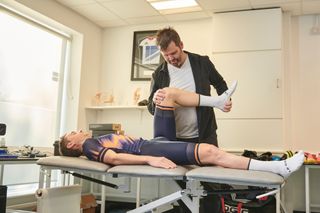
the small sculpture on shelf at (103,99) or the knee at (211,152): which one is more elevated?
the small sculpture on shelf at (103,99)

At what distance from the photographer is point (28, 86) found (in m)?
3.82

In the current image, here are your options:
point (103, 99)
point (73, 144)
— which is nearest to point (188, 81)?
point (73, 144)

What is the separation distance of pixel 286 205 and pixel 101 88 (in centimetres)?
270

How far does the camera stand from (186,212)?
225 cm

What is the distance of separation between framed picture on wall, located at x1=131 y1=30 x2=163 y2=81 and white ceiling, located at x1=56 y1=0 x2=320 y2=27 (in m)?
0.19

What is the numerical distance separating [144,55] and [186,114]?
249cm

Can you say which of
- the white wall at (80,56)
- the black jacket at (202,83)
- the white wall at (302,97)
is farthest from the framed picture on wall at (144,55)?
the black jacket at (202,83)

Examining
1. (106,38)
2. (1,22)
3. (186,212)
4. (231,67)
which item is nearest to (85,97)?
(106,38)

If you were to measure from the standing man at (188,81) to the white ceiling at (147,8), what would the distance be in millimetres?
1688

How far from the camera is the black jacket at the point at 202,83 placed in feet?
7.40

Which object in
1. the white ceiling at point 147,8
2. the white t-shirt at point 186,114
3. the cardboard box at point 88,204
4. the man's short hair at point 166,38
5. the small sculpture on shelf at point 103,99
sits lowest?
the cardboard box at point 88,204

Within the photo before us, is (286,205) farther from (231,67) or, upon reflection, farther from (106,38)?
(106,38)

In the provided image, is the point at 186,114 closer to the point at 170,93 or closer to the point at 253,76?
the point at 170,93

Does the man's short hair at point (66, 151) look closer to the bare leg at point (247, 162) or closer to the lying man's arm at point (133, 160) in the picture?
the lying man's arm at point (133, 160)
